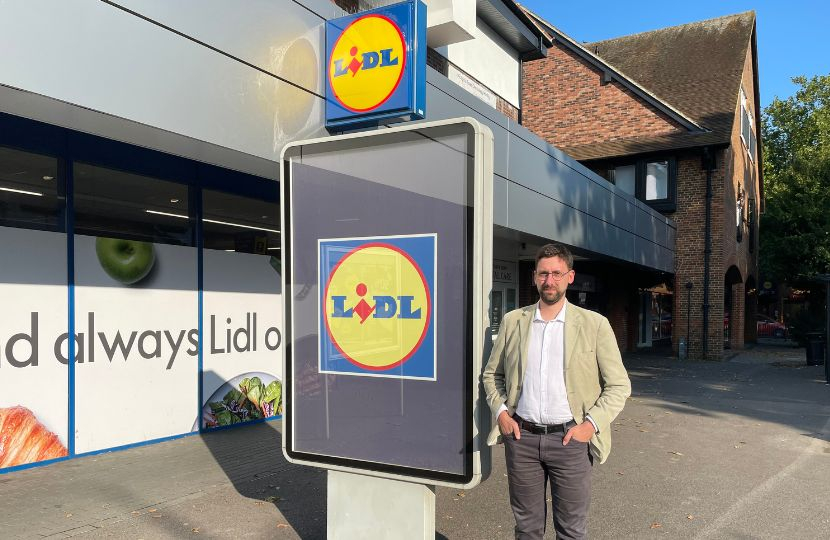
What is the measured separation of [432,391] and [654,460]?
15.0ft

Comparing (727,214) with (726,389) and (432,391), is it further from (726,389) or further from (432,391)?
(432,391)

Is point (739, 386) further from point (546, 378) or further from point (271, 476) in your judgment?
point (546, 378)

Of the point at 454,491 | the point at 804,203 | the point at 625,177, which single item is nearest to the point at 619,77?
the point at 625,177

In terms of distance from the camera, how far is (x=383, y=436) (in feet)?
12.1

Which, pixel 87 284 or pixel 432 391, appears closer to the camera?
pixel 432 391

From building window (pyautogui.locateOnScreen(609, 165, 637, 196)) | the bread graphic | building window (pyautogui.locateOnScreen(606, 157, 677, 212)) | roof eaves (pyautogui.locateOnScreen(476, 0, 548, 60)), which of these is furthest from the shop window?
building window (pyautogui.locateOnScreen(609, 165, 637, 196))

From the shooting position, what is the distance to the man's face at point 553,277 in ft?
10.5

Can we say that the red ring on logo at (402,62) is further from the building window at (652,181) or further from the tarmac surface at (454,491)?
the building window at (652,181)

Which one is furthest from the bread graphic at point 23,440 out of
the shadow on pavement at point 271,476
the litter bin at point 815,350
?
the litter bin at point 815,350

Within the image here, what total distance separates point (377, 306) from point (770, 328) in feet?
119

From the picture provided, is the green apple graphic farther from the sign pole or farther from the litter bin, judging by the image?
the litter bin

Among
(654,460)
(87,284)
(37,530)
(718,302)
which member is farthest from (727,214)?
(37,530)

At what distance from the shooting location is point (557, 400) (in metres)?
3.20

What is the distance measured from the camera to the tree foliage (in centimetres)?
2669
